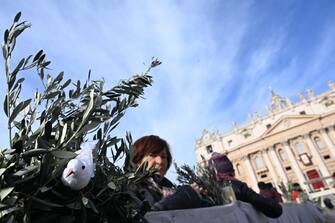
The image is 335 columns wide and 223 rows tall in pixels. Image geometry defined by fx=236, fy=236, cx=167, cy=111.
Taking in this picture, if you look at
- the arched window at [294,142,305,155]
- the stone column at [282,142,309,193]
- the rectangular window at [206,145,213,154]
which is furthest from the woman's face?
the rectangular window at [206,145,213,154]

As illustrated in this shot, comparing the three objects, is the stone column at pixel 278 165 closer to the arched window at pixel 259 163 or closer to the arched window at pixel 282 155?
the arched window at pixel 282 155

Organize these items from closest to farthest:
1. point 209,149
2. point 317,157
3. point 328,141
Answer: point 328,141
point 317,157
point 209,149

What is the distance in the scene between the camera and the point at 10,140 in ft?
2.34

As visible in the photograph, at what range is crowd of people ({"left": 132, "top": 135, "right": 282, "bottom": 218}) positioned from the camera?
135 cm

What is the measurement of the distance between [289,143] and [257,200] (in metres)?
31.3

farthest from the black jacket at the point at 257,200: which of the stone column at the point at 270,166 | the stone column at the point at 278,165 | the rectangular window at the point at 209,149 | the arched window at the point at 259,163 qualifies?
the rectangular window at the point at 209,149

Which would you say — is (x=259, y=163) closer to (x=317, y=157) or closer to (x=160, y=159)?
(x=317, y=157)

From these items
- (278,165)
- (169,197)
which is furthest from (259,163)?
(169,197)

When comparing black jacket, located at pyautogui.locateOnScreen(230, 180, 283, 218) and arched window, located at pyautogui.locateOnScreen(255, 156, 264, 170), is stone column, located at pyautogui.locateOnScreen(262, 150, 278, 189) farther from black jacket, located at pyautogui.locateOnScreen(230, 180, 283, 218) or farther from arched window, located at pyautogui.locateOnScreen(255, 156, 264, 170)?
black jacket, located at pyautogui.locateOnScreen(230, 180, 283, 218)

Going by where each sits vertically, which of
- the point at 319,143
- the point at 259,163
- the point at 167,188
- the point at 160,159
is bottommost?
the point at 167,188

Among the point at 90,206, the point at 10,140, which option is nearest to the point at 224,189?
the point at 90,206

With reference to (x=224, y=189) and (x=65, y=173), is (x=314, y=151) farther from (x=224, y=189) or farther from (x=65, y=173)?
(x=65, y=173)

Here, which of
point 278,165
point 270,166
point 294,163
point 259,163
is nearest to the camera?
point 294,163

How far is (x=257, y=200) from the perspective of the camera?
2.28m
